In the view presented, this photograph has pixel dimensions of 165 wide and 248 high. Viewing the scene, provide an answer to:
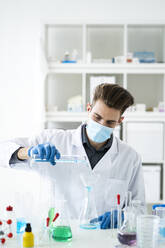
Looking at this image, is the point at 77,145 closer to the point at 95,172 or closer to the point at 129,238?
the point at 95,172

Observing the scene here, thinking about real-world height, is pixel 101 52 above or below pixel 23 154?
above

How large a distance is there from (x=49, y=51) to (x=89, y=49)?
0.43 metres

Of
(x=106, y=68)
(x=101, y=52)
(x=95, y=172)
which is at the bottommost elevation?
(x=95, y=172)

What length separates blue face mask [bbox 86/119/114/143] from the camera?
5.58 ft

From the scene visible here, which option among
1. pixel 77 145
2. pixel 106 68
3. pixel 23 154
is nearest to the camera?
pixel 23 154

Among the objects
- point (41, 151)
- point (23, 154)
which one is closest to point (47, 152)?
point (41, 151)

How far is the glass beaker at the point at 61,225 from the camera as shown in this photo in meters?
1.27

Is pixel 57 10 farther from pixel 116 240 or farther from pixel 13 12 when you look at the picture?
pixel 116 240

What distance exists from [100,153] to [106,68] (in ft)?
5.20

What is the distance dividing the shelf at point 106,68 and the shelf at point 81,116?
0.40 m

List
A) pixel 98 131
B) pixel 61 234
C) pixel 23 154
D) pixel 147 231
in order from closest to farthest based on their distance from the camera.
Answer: pixel 147 231
pixel 61 234
pixel 23 154
pixel 98 131

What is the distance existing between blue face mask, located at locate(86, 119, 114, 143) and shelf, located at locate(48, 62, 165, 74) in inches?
62.5

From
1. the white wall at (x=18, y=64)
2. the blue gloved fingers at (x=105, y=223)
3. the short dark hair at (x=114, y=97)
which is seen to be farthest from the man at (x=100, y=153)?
the white wall at (x=18, y=64)

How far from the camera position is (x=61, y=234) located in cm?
127
